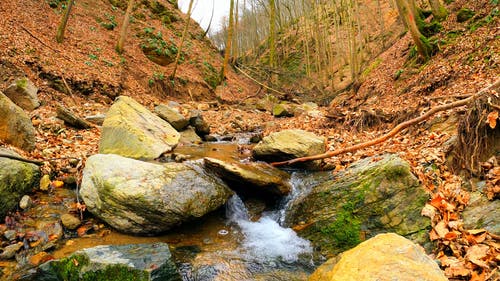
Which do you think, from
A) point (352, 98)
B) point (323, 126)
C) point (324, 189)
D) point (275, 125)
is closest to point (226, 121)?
point (275, 125)

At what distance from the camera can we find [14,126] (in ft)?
17.0

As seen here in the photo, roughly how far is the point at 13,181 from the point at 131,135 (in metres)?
2.38

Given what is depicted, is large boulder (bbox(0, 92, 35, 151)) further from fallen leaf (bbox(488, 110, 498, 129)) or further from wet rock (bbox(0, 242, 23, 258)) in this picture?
fallen leaf (bbox(488, 110, 498, 129))

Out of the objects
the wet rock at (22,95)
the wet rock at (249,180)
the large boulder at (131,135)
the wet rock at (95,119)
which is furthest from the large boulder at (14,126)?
the wet rock at (249,180)

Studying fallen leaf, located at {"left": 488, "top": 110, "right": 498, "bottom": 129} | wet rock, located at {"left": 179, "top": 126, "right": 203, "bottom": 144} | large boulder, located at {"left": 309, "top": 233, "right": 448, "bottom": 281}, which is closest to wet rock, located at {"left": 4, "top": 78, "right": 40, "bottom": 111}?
wet rock, located at {"left": 179, "top": 126, "right": 203, "bottom": 144}

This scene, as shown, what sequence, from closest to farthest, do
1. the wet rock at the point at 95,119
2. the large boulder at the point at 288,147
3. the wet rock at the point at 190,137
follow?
the large boulder at the point at 288,147, the wet rock at the point at 95,119, the wet rock at the point at 190,137

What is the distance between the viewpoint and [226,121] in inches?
509

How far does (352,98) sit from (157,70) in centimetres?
1010

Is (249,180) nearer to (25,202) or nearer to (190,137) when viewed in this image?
(25,202)

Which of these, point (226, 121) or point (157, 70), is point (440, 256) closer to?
point (226, 121)

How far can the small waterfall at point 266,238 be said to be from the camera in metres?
4.32

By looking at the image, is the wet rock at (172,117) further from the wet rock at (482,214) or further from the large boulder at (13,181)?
the wet rock at (482,214)

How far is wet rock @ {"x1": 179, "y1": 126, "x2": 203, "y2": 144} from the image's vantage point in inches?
355

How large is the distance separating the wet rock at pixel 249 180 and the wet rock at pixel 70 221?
2.42 metres
